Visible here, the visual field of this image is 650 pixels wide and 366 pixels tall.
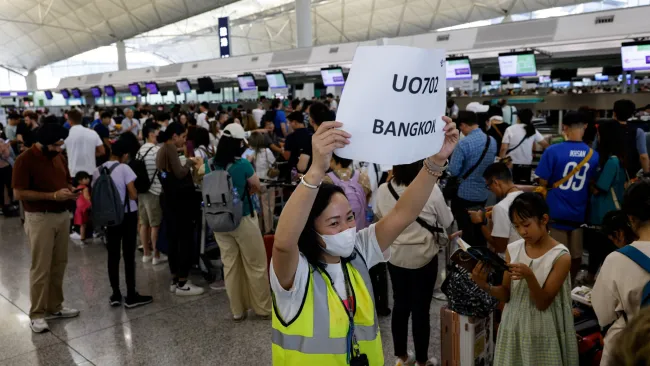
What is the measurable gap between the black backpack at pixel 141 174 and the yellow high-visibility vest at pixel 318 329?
4.30 m

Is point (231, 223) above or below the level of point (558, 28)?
below

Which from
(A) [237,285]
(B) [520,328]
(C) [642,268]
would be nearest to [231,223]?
(A) [237,285]

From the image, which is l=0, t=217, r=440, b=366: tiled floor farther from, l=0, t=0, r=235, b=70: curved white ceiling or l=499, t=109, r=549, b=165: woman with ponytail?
l=0, t=0, r=235, b=70: curved white ceiling

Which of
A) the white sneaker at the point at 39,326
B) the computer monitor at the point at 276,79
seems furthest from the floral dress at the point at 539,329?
the computer monitor at the point at 276,79

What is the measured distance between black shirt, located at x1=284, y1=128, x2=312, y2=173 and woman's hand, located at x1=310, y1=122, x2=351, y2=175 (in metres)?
4.45

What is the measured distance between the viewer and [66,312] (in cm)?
491

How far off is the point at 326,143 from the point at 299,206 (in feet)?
0.72

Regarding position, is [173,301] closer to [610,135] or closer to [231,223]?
[231,223]

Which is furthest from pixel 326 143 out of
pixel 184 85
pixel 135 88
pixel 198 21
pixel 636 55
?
pixel 198 21

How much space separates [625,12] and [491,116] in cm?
390

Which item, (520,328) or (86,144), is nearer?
(520,328)

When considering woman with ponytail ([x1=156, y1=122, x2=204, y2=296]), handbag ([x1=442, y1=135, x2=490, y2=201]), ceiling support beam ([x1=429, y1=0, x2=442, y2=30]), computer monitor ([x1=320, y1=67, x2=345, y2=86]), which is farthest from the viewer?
ceiling support beam ([x1=429, y1=0, x2=442, y2=30])

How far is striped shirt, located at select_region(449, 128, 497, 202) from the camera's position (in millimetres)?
5137

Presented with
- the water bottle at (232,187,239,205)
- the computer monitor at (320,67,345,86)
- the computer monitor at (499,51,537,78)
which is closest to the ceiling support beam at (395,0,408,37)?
the computer monitor at (320,67,345,86)
